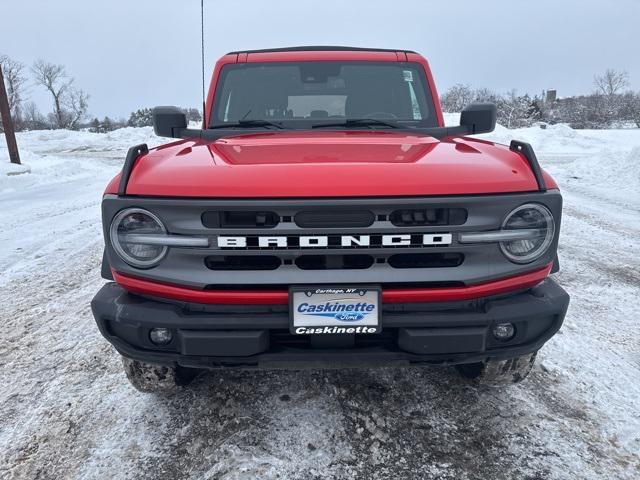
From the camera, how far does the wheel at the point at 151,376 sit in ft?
7.72

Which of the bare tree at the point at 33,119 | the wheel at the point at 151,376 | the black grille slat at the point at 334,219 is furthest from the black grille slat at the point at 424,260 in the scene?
the bare tree at the point at 33,119

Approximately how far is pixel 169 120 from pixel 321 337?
2134mm

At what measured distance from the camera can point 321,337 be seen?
198 centimetres

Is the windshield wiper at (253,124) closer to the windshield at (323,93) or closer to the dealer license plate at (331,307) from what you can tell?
the windshield at (323,93)

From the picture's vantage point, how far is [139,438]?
2258 millimetres

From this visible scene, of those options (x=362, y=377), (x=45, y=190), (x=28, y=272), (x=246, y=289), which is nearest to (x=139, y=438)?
(x=246, y=289)

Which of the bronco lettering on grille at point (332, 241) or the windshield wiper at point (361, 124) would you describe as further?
the windshield wiper at point (361, 124)

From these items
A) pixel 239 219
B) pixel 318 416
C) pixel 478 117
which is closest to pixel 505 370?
pixel 318 416

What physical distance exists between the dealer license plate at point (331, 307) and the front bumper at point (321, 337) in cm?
7

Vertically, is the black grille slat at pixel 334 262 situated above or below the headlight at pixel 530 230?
below

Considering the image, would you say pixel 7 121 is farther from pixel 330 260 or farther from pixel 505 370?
pixel 505 370

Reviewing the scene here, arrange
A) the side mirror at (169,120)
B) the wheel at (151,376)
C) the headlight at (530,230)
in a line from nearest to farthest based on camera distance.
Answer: the headlight at (530,230)
the wheel at (151,376)
the side mirror at (169,120)

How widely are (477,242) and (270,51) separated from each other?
99.8 inches

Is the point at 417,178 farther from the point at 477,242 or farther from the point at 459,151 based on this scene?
the point at 459,151
